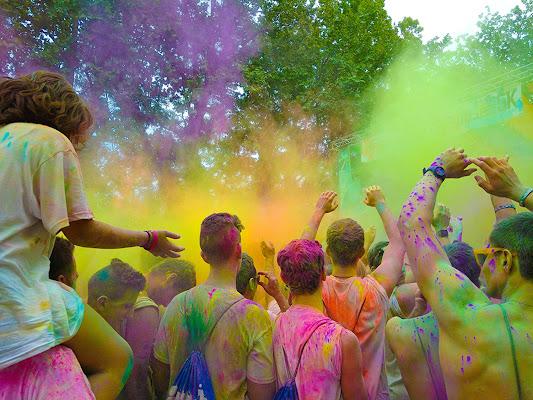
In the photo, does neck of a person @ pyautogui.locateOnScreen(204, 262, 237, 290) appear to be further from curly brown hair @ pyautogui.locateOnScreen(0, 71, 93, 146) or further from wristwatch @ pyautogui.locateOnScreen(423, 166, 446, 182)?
wristwatch @ pyautogui.locateOnScreen(423, 166, 446, 182)

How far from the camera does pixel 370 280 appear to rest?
254 centimetres

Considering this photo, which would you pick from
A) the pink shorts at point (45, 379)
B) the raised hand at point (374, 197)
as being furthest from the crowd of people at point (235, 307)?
the raised hand at point (374, 197)

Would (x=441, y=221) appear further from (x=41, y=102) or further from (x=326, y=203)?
(x=41, y=102)

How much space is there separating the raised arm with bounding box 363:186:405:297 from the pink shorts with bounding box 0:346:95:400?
1.85 metres

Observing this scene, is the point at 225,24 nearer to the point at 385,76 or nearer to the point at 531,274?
the point at 385,76

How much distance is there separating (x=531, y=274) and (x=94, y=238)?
186cm

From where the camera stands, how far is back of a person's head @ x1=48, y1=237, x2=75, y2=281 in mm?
2049

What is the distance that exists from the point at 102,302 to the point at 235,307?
1143 mm

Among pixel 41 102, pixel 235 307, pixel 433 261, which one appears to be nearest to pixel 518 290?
pixel 433 261

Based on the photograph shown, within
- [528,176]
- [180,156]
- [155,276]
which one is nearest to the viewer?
[155,276]

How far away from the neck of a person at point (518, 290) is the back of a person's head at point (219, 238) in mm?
1406

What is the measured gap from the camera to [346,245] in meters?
2.60

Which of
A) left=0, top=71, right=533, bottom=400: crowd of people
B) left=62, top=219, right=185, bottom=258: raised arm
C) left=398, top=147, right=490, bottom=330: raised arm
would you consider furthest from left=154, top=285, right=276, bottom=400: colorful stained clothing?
left=398, top=147, right=490, bottom=330: raised arm

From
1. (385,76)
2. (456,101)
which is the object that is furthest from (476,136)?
(385,76)
